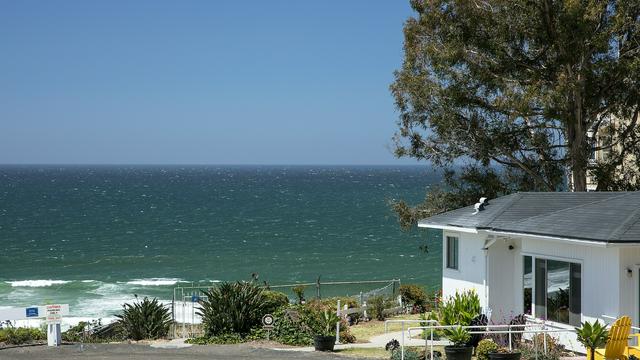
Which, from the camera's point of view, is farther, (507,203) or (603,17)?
(603,17)

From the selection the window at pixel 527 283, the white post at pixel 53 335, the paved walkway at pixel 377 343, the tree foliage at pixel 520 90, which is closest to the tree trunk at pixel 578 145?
the tree foliage at pixel 520 90

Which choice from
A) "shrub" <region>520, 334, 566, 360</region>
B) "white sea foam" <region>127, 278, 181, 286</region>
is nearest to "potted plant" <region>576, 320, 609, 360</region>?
"shrub" <region>520, 334, 566, 360</region>

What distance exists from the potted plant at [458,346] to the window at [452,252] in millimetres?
5471

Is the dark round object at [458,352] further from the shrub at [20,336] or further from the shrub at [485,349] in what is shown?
the shrub at [20,336]

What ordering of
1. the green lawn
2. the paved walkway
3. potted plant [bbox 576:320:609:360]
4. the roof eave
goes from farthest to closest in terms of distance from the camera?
the green lawn < the paved walkway < the roof eave < potted plant [bbox 576:320:609:360]

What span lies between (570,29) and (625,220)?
13.7 meters

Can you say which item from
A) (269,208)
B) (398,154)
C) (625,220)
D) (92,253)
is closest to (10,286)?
(92,253)

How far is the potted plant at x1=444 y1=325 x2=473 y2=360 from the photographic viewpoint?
18312 millimetres

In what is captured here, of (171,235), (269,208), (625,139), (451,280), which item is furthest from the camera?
(269,208)

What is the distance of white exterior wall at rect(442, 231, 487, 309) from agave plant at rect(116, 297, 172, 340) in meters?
8.30

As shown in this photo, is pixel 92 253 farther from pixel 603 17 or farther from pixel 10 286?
pixel 603 17

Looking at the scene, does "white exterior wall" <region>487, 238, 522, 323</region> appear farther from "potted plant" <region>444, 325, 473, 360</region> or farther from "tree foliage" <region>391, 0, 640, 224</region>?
"tree foliage" <region>391, 0, 640, 224</region>

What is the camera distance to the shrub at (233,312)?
24.4 meters

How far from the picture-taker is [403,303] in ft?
100.0
